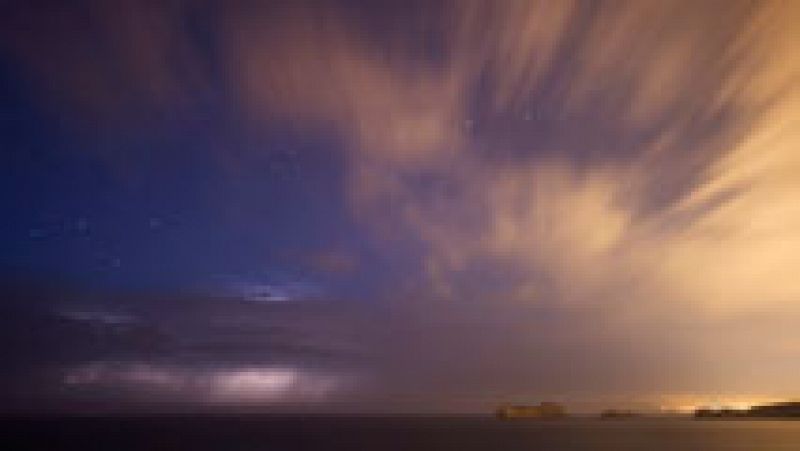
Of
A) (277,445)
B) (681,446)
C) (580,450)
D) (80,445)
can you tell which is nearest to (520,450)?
(580,450)

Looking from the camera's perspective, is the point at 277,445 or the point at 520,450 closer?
the point at 520,450

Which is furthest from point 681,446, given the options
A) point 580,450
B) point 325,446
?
point 325,446

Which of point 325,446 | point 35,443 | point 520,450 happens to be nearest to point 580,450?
point 520,450

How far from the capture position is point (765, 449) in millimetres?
131500

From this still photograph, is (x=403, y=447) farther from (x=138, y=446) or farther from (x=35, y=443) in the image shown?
(x=35, y=443)

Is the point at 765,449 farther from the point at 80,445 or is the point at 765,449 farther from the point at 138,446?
the point at 80,445

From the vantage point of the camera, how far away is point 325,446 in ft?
427

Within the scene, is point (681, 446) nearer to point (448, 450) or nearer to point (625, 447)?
point (625, 447)

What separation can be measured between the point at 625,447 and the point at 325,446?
57004 mm

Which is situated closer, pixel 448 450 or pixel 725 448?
pixel 448 450

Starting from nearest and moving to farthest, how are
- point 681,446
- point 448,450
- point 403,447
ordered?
point 448,450 → point 403,447 → point 681,446

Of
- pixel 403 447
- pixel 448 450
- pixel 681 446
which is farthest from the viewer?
pixel 681 446

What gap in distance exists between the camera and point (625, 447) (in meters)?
129

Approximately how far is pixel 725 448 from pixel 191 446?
→ 101m
